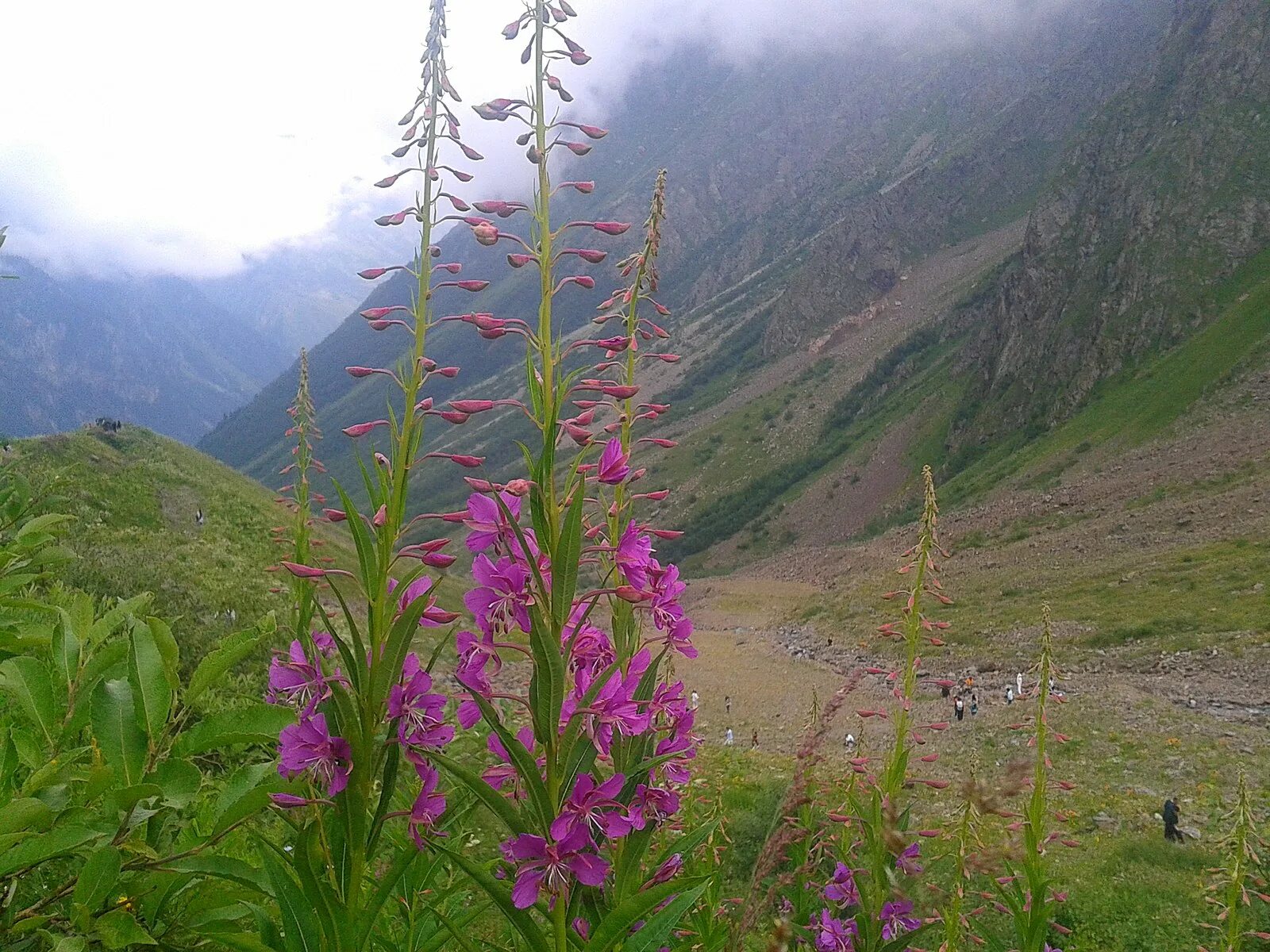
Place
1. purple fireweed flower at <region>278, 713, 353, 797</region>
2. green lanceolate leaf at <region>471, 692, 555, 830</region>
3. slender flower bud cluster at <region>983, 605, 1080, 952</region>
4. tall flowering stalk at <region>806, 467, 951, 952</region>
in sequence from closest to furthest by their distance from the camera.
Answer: green lanceolate leaf at <region>471, 692, 555, 830</region>, purple fireweed flower at <region>278, 713, 353, 797</region>, tall flowering stalk at <region>806, 467, 951, 952</region>, slender flower bud cluster at <region>983, 605, 1080, 952</region>

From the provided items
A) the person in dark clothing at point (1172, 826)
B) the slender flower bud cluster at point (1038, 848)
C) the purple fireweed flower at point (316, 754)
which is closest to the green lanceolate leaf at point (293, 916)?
the purple fireweed flower at point (316, 754)

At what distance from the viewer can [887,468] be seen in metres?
92.2

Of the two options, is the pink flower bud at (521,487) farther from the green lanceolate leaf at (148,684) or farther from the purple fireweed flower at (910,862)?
the purple fireweed flower at (910,862)

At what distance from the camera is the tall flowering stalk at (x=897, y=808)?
3.27 m

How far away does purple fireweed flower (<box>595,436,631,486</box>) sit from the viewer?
2494 millimetres

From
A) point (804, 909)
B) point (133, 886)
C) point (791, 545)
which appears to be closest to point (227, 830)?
point (133, 886)

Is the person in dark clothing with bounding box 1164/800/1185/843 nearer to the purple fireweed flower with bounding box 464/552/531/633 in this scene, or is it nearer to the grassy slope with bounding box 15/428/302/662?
the grassy slope with bounding box 15/428/302/662

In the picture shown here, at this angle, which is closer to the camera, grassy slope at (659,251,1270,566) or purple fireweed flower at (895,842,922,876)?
purple fireweed flower at (895,842,922,876)

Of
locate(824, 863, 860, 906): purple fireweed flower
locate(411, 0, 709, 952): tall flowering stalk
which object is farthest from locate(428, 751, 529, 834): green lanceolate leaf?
locate(824, 863, 860, 906): purple fireweed flower

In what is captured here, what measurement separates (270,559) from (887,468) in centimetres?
8202

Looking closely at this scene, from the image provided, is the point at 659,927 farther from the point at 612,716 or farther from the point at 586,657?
the point at 586,657

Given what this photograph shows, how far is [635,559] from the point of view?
2.55m

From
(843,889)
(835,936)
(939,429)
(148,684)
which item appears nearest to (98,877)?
(148,684)

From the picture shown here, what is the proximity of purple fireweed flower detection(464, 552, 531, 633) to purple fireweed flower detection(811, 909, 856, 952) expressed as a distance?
2538 mm
